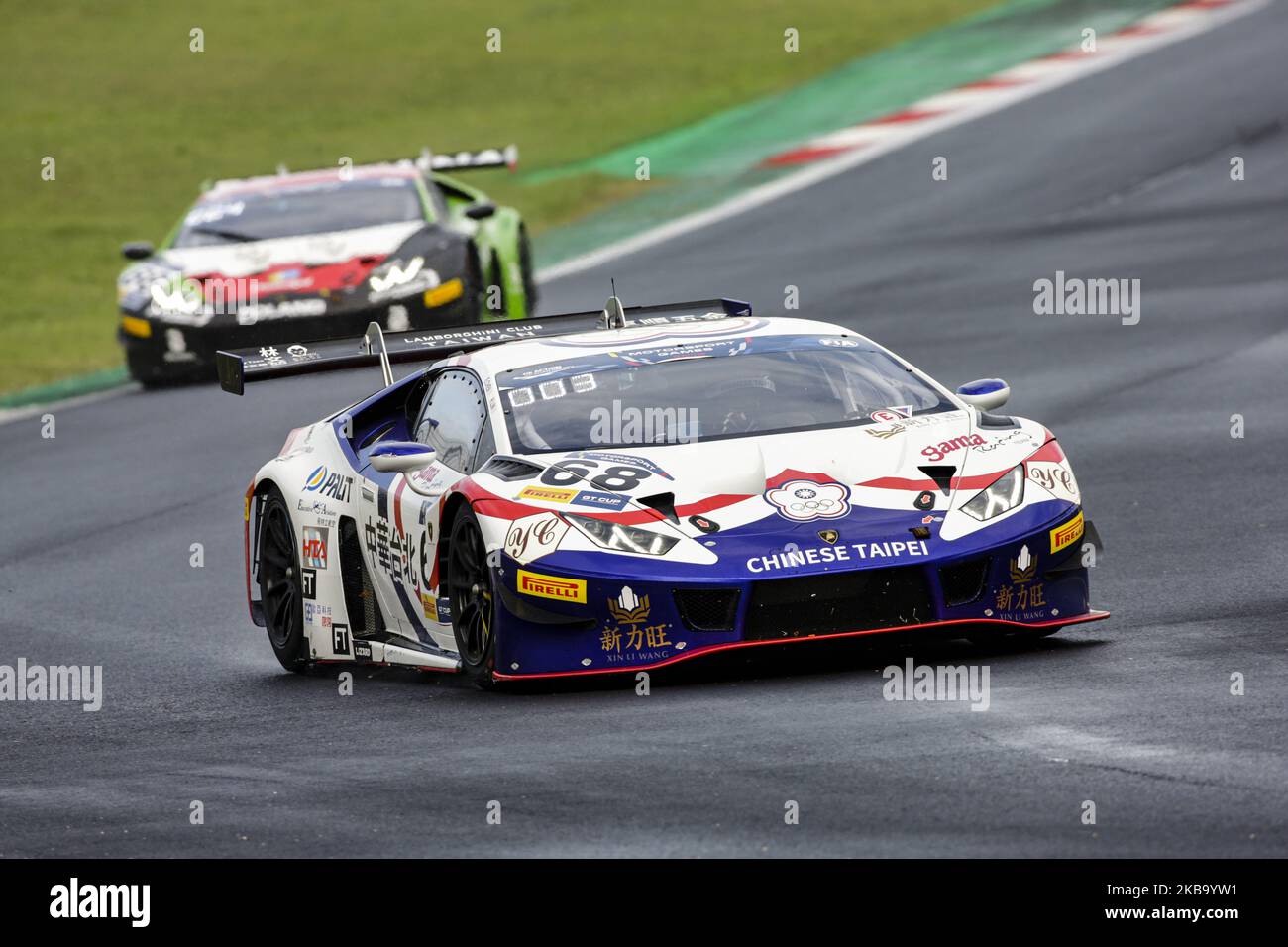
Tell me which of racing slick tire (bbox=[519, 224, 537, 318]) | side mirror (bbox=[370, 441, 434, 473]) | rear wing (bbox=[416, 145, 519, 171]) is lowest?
side mirror (bbox=[370, 441, 434, 473])

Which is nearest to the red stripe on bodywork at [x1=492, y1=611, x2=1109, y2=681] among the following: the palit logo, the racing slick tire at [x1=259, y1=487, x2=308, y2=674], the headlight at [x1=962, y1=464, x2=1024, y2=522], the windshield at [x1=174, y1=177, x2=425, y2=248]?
the palit logo

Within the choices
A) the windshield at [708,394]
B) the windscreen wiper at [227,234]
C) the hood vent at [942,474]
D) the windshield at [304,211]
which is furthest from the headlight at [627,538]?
the windscreen wiper at [227,234]

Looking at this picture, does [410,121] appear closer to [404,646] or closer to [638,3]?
[638,3]

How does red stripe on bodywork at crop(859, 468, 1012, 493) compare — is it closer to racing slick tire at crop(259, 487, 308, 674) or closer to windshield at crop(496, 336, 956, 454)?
windshield at crop(496, 336, 956, 454)

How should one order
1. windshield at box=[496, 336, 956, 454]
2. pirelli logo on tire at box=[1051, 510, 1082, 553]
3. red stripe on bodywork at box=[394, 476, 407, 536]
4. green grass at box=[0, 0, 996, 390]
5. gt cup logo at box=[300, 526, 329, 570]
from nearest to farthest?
pirelli logo on tire at box=[1051, 510, 1082, 553] < windshield at box=[496, 336, 956, 454] < red stripe on bodywork at box=[394, 476, 407, 536] < gt cup logo at box=[300, 526, 329, 570] < green grass at box=[0, 0, 996, 390]

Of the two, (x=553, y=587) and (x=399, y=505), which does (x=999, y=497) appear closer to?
(x=553, y=587)

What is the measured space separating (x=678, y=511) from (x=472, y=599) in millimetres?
814

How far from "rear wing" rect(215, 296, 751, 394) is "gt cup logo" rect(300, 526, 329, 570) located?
0.74m

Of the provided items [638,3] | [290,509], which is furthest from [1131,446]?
[638,3]

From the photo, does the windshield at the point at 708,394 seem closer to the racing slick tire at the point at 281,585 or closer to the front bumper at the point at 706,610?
the front bumper at the point at 706,610

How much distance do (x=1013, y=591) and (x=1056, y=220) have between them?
15.3 m

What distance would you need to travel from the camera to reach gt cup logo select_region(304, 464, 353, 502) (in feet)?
33.4

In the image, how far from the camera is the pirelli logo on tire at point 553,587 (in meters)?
8.31

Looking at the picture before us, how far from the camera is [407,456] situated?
9.30 metres
